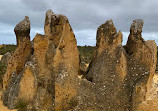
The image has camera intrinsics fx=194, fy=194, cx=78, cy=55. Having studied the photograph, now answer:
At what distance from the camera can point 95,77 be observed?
619cm

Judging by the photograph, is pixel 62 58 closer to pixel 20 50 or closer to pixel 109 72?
pixel 109 72

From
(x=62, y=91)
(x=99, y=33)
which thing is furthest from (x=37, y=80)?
(x=99, y=33)

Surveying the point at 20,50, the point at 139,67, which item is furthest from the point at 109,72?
the point at 20,50

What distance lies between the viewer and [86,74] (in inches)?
277

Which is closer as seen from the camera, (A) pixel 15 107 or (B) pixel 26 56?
(A) pixel 15 107

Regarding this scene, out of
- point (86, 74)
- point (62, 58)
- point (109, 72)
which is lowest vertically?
point (86, 74)

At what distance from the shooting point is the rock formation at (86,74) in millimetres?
5734

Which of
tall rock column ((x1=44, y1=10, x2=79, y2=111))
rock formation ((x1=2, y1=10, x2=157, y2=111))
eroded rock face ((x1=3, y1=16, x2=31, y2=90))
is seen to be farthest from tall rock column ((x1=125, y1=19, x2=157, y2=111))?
eroded rock face ((x1=3, y1=16, x2=31, y2=90))

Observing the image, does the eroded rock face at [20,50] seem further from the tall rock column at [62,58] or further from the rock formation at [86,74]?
the tall rock column at [62,58]

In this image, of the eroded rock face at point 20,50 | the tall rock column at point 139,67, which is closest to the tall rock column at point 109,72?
the tall rock column at point 139,67

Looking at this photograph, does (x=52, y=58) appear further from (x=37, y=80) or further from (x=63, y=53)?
(x=37, y=80)

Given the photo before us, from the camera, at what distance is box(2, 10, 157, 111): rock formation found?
18.8 feet

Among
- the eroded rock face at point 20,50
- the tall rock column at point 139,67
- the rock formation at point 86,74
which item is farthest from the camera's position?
the eroded rock face at point 20,50

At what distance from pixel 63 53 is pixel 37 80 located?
1227 mm
